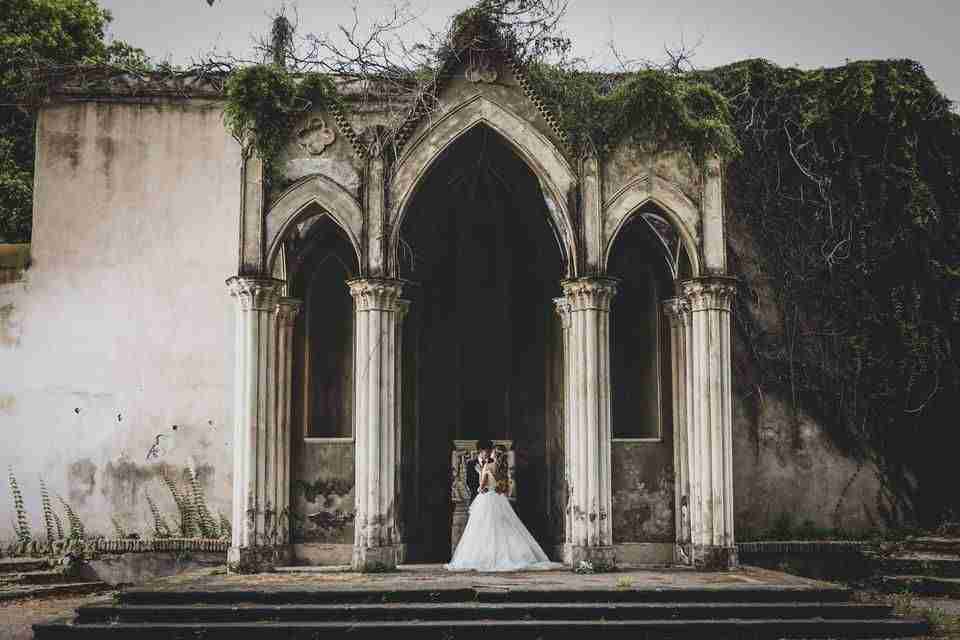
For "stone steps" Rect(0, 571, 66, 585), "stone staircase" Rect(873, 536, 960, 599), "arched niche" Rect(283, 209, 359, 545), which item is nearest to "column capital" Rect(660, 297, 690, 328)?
"stone staircase" Rect(873, 536, 960, 599)

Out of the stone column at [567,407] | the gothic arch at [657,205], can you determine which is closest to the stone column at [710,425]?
the gothic arch at [657,205]

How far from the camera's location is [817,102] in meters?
19.0

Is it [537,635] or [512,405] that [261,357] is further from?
[537,635]

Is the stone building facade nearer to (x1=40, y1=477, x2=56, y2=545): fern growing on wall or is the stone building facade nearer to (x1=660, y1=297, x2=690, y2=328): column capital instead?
(x1=660, y1=297, x2=690, y2=328): column capital

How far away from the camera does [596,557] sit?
14789 mm

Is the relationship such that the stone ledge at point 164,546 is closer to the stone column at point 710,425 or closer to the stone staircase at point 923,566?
the stone column at point 710,425

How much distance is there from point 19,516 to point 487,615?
999cm

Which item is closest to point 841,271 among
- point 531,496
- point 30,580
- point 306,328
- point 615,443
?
point 615,443

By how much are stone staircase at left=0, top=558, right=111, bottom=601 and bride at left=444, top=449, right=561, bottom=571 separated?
19.1ft

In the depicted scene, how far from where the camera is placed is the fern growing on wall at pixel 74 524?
1816cm

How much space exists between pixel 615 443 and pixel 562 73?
572 cm

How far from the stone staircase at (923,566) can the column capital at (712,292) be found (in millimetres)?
Result: 4752

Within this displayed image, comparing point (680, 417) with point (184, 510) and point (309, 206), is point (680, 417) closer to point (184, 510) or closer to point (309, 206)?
point (309, 206)

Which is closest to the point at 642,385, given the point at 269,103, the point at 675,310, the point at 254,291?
the point at 675,310
